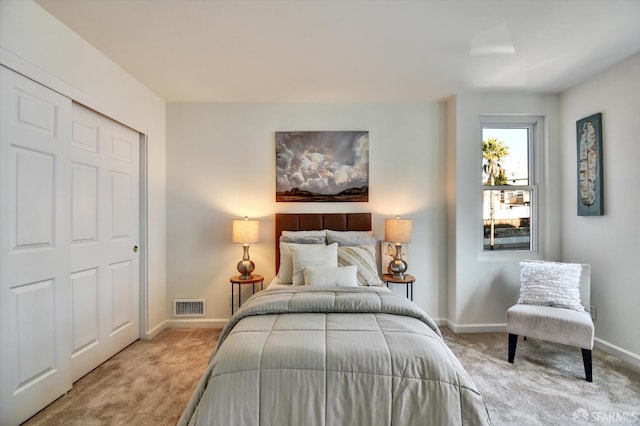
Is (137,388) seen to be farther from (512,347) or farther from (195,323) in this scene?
(512,347)

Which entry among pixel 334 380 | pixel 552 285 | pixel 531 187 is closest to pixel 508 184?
pixel 531 187

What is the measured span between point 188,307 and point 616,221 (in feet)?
14.5

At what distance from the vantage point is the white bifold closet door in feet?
6.04

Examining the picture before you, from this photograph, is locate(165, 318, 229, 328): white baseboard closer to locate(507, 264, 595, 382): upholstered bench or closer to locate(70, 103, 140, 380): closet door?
locate(70, 103, 140, 380): closet door

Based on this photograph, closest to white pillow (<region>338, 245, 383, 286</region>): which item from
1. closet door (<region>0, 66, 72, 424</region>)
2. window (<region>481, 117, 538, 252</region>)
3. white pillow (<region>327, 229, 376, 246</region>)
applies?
white pillow (<region>327, 229, 376, 246</region>)

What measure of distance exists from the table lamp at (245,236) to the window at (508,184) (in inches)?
103

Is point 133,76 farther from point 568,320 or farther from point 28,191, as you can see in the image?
point 568,320

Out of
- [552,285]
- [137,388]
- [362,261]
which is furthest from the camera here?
[362,261]

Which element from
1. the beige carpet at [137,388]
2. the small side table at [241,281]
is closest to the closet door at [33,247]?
the beige carpet at [137,388]

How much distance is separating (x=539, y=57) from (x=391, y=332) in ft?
8.79

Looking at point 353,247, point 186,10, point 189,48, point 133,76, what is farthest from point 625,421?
point 133,76

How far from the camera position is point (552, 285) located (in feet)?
9.08

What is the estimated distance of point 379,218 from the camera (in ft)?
12.0

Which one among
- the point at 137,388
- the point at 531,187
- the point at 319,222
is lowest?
the point at 137,388
